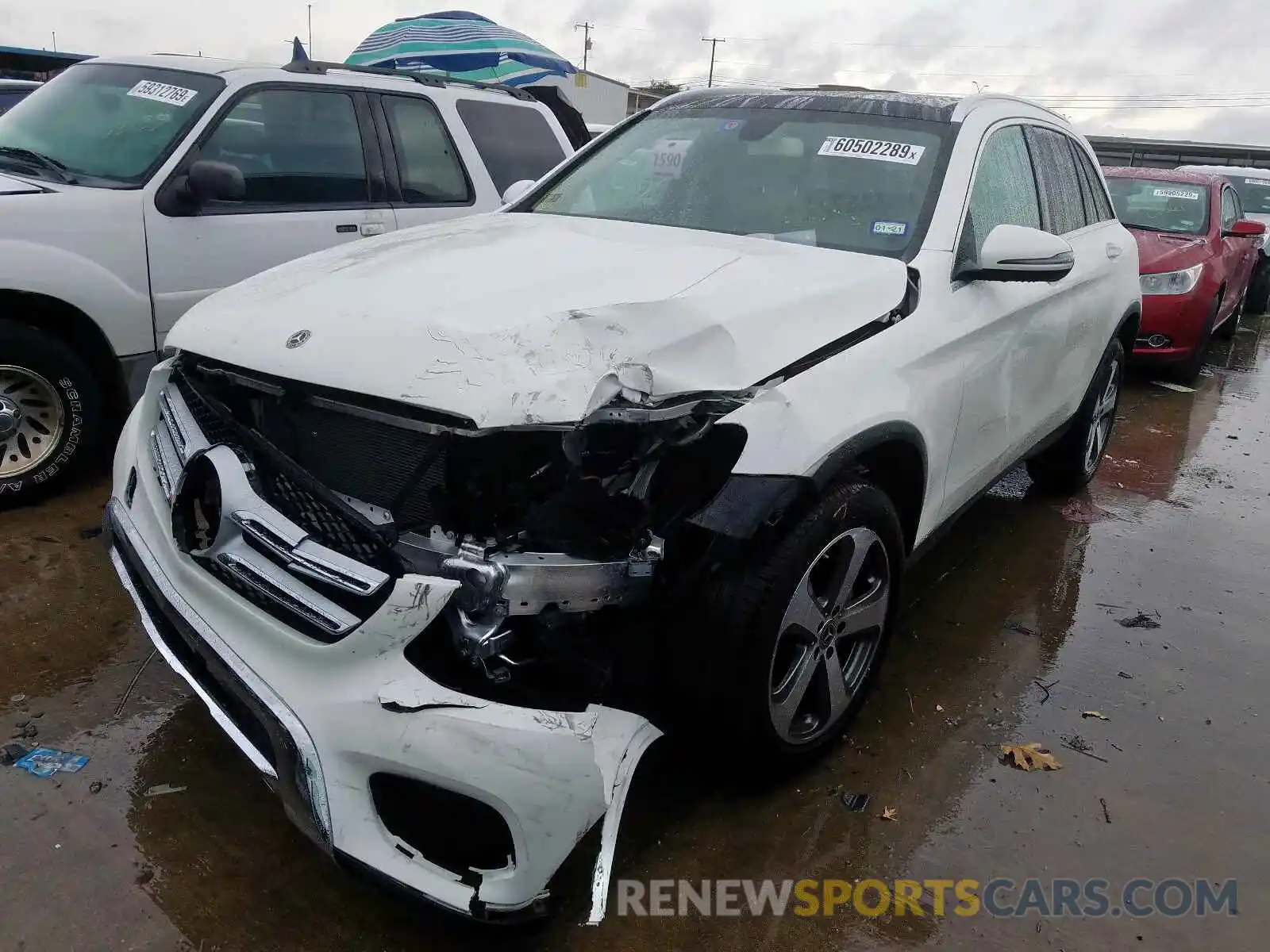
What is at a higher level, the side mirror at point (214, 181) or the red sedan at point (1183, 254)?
the side mirror at point (214, 181)

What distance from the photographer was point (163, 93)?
4473 millimetres

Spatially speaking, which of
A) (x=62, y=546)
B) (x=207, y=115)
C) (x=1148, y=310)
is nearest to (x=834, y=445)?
(x=62, y=546)

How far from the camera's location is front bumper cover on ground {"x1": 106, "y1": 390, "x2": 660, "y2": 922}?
176 centimetres

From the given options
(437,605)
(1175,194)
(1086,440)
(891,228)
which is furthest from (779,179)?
(1175,194)

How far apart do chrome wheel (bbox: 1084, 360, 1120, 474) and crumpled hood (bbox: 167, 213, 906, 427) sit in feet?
8.77

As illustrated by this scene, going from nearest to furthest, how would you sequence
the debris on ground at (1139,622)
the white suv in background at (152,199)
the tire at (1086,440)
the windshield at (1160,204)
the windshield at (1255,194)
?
the debris on ground at (1139,622) < the white suv in background at (152,199) < the tire at (1086,440) < the windshield at (1160,204) < the windshield at (1255,194)

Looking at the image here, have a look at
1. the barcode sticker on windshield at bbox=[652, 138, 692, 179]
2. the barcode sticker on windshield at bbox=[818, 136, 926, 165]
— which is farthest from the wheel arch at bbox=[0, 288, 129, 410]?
the barcode sticker on windshield at bbox=[818, 136, 926, 165]

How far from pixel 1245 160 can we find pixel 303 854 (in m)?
32.4

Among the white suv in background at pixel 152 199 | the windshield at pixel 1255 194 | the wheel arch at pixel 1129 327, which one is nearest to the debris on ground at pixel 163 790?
the white suv in background at pixel 152 199

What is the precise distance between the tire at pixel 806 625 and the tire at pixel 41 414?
10.6 ft

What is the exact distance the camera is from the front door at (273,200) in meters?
4.24

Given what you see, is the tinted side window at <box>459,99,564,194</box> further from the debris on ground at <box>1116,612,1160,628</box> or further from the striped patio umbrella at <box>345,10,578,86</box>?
the striped patio umbrella at <box>345,10,578,86</box>

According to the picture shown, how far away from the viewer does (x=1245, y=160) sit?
27.2m

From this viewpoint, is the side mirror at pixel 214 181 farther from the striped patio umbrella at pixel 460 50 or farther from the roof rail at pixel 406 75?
the striped patio umbrella at pixel 460 50
